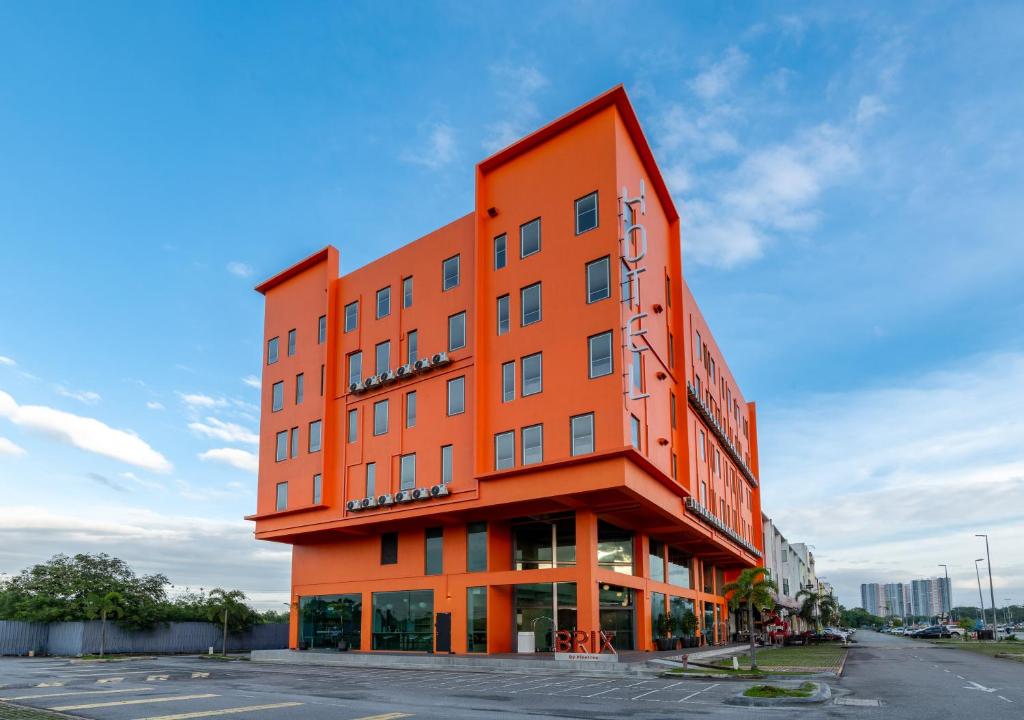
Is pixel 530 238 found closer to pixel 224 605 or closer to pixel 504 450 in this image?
pixel 504 450

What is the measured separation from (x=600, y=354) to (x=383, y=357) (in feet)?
50.2

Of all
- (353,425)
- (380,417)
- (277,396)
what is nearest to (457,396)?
(380,417)

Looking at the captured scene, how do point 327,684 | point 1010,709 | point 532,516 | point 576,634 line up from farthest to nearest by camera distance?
point 532,516, point 576,634, point 327,684, point 1010,709

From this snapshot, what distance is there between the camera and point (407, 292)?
47.1m

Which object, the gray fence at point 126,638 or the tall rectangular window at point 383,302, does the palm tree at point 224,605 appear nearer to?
the gray fence at point 126,638

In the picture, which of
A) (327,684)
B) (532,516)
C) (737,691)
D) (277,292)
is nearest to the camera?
(737,691)

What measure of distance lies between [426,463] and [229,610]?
83.0 feet

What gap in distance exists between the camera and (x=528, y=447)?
1527 inches

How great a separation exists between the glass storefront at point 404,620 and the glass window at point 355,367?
41.4 feet

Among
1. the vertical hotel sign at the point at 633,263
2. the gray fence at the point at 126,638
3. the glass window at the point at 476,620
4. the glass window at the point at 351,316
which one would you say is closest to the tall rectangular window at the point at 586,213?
the vertical hotel sign at the point at 633,263

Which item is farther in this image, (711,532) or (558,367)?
(711,532)

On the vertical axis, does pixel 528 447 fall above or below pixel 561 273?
below

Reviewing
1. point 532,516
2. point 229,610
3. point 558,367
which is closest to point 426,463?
point 532,516

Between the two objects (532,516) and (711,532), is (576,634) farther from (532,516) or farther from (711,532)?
(711,532)
